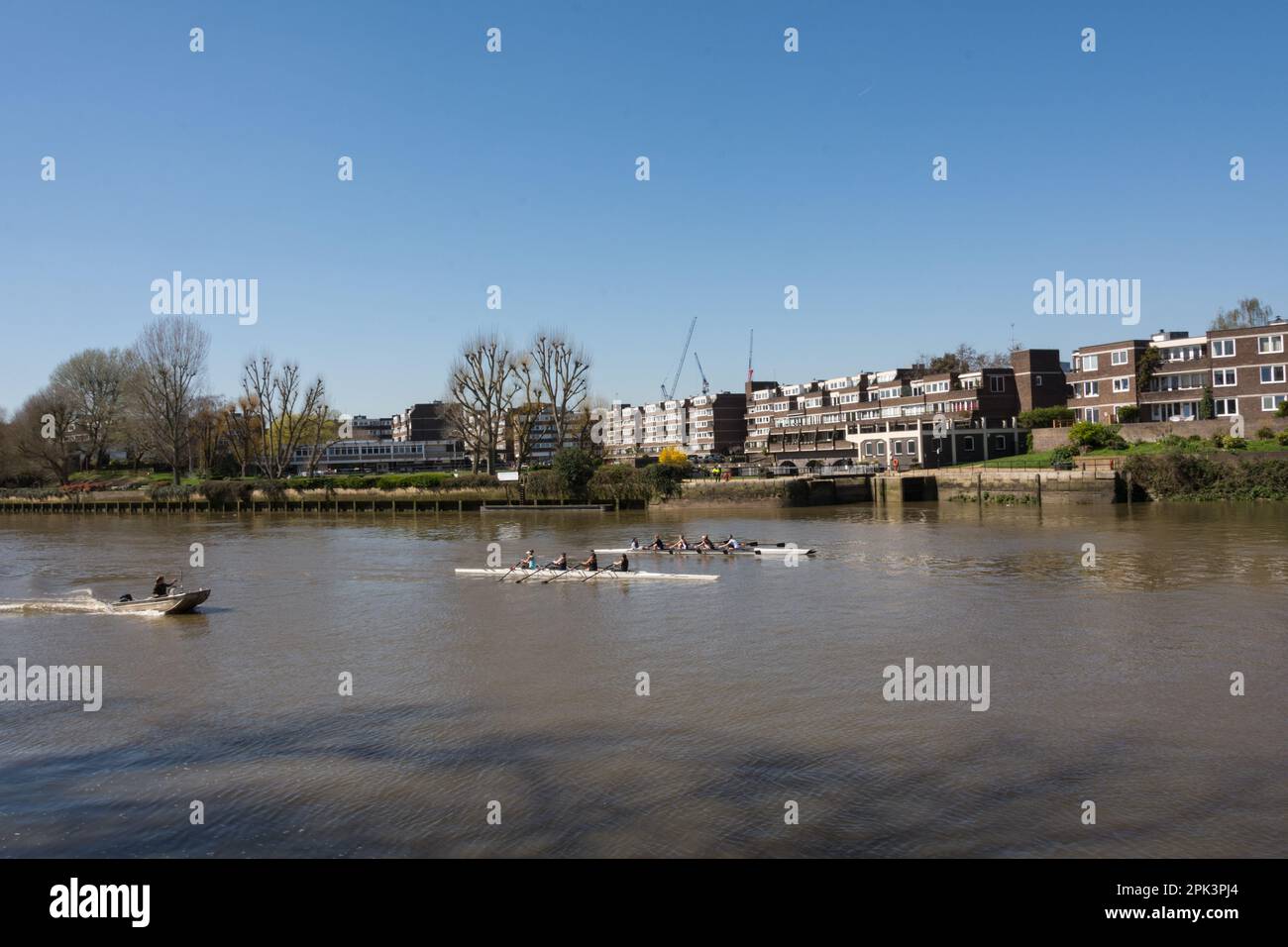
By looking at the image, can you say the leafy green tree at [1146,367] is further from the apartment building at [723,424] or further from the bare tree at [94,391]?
the bare tree at [94,391]

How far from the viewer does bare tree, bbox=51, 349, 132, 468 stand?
371ft

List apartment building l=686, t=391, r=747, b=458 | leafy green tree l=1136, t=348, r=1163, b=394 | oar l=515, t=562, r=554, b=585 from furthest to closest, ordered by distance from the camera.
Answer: apartment building l=686, t=391, r=747, b=458 < leafy green tree l=1136, t=348, r=1163, b=394 < oar l=515, t=562, r=554, b=585

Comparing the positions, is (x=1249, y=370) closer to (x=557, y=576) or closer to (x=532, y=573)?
(x=557, y=576)

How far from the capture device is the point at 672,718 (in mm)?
18047

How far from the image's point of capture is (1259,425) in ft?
222

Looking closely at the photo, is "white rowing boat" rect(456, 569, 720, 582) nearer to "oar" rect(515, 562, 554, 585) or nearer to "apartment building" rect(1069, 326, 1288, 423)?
"oar" rect(515, 562, 554, 585)

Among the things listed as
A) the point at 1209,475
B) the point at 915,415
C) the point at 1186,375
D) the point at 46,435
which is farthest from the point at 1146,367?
the point at 46,435

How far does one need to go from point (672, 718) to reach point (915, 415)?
297 ft

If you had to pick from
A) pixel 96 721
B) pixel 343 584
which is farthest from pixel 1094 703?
pixel 343 584

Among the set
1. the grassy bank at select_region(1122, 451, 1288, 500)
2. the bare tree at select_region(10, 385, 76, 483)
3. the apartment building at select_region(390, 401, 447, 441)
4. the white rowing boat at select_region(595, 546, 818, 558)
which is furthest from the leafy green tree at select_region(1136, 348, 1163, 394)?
the apartment building at select_region(390, 401, 447, 441)

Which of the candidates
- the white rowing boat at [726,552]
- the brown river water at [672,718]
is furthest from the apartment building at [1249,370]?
the white rowing boat at [726,552]

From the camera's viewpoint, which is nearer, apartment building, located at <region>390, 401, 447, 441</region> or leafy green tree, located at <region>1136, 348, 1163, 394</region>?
leafy green tree, located at <region>1136, 348, 1163, 394</region>

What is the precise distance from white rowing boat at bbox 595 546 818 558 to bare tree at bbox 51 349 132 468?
93201 millimetres

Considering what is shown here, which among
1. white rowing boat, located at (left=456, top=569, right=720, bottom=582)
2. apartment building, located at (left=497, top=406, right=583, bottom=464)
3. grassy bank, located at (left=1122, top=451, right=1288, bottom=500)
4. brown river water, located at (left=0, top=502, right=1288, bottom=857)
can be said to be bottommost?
brown river water, located at (left=0, top=502, right=1288, bottom=857)
